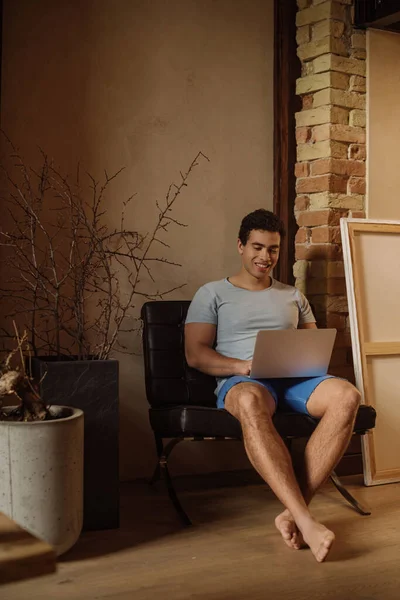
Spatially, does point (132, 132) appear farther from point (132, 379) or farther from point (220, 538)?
point (220, 538)

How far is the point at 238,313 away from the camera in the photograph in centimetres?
357

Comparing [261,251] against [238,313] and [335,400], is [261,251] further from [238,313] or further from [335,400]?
[335,400]

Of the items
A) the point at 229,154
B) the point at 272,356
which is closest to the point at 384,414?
the point at 272,356

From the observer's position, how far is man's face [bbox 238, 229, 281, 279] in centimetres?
357

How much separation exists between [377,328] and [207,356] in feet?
3.26

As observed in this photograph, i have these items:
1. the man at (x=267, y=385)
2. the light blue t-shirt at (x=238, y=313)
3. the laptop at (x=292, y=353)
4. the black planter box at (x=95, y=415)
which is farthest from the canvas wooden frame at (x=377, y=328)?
the black planter box at (x=95, y=415)

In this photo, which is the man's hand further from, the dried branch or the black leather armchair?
the dried branch

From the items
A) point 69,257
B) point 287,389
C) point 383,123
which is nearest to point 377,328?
point 287,389

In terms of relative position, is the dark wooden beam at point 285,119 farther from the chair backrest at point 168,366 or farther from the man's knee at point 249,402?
the man's knee at point 249,402

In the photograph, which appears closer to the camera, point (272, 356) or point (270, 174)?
point (272, 356)

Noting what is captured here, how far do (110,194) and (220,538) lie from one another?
1704 millimetres

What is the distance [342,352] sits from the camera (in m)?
4.13

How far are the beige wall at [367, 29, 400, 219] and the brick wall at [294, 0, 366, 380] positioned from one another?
55mm

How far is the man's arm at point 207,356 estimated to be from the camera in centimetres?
342
